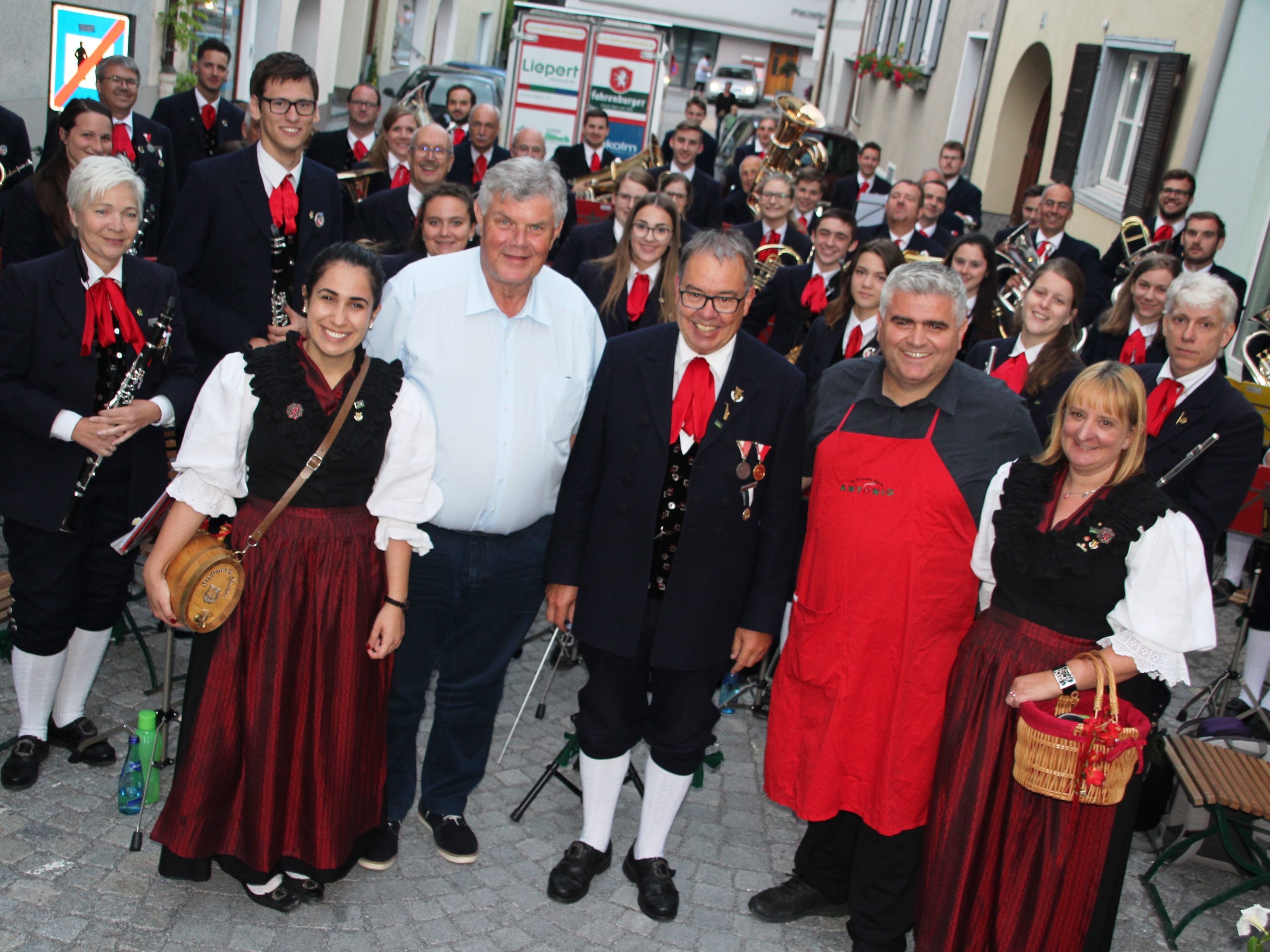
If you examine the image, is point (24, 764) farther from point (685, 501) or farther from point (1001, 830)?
point (1001, 830)

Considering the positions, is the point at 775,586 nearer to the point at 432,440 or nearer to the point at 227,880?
the point at 432,440

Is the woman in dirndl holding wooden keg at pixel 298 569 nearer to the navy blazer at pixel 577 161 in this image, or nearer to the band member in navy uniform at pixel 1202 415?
the band member in navy uniform at pixel 1202 415

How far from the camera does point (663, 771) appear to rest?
3973mm

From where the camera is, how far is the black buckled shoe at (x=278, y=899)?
3707mm

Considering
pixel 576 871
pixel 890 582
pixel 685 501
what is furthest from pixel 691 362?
pixel 576 871

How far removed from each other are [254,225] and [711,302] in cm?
210

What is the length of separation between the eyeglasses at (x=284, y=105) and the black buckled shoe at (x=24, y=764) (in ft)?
8.32

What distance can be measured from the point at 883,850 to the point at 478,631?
1.52 meters

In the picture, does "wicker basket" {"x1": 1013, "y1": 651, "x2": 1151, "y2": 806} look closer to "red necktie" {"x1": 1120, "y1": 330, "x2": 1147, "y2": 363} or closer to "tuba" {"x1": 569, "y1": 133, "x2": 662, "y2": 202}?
"red necktie" {"x1": 1120, "y1": 330, "x2": 1147, "y2": 363}

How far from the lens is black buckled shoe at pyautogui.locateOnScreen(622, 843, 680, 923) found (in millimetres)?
3957

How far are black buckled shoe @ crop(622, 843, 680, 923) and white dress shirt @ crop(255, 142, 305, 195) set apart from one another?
2954 mm

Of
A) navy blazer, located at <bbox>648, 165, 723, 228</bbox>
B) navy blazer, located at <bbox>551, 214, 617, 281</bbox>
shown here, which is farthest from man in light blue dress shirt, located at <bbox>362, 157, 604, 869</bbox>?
navy blazer, located at <bbox>648, 165, 723, 228</bbox>

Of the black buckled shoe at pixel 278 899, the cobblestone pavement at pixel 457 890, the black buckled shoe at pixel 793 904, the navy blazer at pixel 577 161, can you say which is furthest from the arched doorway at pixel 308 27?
the black buckled shoe at pixel 793 904

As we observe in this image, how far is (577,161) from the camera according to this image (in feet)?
38.1
